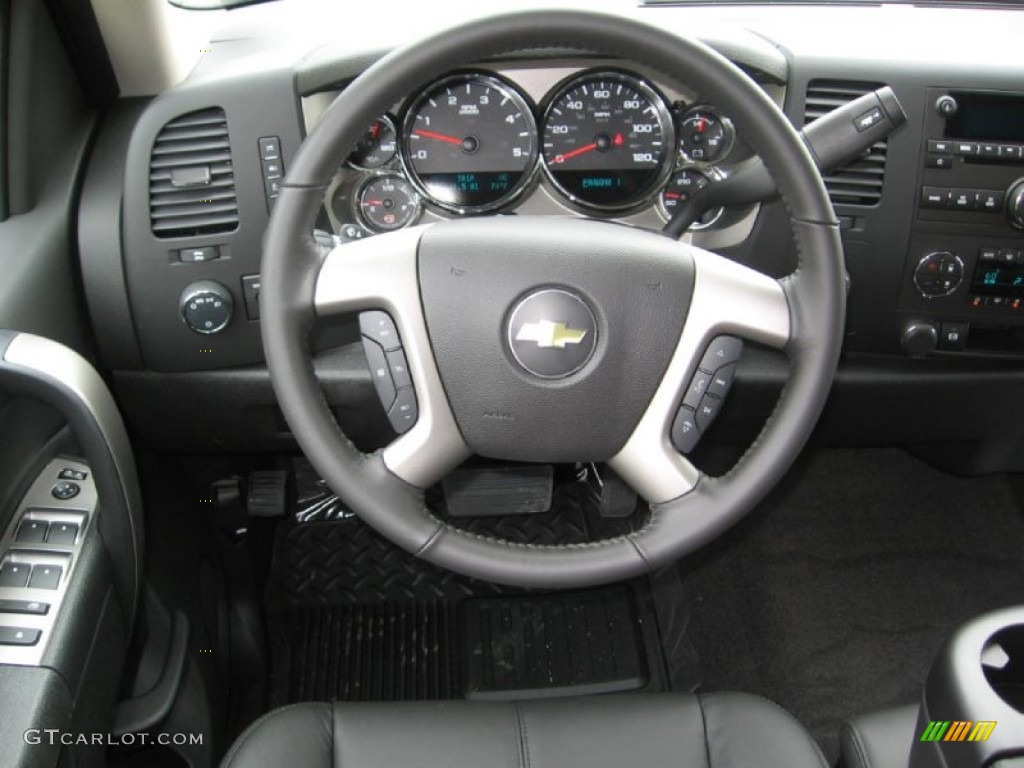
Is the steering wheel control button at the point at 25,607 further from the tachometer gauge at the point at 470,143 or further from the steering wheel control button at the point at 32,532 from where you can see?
the tachometer gauge at the point at 470,143

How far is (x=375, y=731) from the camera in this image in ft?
4.06

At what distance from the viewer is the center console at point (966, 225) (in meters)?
1.46

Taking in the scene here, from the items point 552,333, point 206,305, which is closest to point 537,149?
point 552,333

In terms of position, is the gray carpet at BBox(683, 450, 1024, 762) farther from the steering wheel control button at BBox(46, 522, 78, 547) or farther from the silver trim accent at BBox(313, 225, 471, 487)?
the steering wheel control button at BBox(46, 522, 78, 547)

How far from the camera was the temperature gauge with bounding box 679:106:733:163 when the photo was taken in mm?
1458

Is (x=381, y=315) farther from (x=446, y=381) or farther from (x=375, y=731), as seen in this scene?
(x=375, y=731)

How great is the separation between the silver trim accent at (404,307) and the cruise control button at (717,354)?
11.0 inches

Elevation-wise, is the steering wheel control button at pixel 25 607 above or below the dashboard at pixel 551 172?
below

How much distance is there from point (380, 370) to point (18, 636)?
47cm

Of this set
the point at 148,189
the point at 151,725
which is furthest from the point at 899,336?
the point at 151,725

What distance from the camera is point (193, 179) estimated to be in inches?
56.5

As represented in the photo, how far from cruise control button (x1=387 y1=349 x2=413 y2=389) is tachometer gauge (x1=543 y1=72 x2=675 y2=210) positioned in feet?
1.38

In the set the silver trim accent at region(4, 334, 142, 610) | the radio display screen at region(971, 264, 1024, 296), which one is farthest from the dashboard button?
the silver trim accent at region(4, 334, 142, 610)

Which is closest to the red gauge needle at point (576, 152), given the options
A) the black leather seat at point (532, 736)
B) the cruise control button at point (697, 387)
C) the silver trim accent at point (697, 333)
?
the silver trim accent at point (697, 333)
